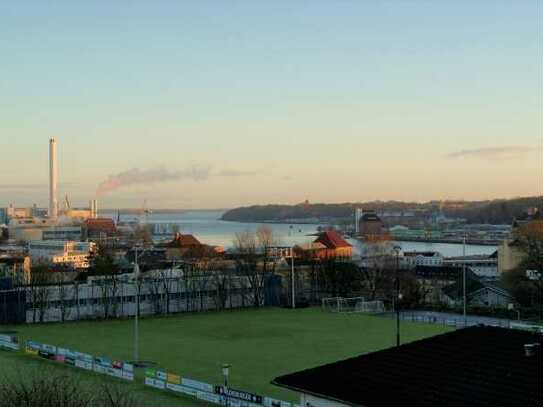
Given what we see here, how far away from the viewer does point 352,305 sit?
4672cm

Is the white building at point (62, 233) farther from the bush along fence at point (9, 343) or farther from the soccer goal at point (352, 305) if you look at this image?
the bush along fence at point (9, 343)

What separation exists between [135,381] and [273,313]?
20.4 metres

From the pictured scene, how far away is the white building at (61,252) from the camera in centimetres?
9444

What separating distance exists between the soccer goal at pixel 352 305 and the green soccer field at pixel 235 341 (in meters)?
1.63

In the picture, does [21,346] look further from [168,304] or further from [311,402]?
[311,402]

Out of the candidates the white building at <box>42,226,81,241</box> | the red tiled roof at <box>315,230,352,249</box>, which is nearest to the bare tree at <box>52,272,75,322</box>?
the red tiled roof at <box>315,230,352,249</box>

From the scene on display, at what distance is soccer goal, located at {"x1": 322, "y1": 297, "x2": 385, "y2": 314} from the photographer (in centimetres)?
4397

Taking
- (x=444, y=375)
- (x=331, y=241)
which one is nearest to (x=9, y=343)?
(x=444, y=375)

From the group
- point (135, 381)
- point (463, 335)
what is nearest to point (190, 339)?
point (135, 381)

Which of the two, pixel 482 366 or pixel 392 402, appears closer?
pixel 392 402

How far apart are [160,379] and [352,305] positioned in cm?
2562

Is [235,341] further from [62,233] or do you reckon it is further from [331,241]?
[62,233]

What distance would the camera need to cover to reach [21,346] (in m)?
30.3

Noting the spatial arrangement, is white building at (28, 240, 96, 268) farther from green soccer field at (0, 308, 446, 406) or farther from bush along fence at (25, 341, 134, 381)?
bush along fence at (25, 341, 134, 381)
